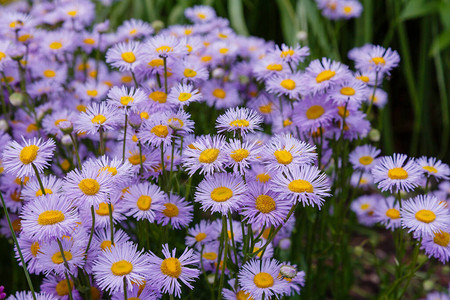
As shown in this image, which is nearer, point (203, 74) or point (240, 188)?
point (240, 188)

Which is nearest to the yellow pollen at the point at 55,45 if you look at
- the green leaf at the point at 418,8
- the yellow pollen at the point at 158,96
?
the yellow pollen at the point at 158,96

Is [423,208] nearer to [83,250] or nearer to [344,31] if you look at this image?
[83,250]

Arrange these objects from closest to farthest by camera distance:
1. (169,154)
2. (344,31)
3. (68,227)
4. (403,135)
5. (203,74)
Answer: (68,227) < (169,154) < (203,74) < (344,31) < (403,135)

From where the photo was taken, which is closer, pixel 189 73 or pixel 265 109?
pixel 189 73

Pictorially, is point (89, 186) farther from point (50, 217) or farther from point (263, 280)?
point (263, 280)

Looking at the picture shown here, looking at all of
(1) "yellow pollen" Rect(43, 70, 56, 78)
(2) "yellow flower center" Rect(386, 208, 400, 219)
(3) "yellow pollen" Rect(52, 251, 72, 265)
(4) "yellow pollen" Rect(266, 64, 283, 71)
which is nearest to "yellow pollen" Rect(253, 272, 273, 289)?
(3) "yellow pollen" Rect(52, 251, 72, 265)

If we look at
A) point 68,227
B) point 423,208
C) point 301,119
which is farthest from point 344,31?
point 68,227

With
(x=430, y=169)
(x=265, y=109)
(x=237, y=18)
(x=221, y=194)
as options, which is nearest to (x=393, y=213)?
(x=430, y=169)
